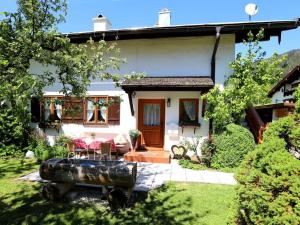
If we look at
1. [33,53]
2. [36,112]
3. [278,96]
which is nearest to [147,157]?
[33,53]

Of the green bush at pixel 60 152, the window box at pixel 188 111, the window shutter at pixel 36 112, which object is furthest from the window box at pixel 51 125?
the window box at pixel 188 111

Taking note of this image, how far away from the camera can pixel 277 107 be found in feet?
42.9

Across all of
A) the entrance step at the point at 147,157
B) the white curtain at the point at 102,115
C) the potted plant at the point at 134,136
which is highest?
the white curtain at the point at 102,115

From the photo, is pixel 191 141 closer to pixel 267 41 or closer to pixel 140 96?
pixel 140 96

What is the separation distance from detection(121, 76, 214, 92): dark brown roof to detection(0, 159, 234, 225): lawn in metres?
3.89

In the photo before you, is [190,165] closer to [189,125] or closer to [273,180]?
[189,125]

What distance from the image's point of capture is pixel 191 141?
1009 centimetres

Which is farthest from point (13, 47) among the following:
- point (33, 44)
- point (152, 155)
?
point (152, 155)

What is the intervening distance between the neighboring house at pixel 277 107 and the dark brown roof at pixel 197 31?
112 inches

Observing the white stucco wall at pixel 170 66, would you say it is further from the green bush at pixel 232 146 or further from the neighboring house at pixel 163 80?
the green bush at pixel 232 146

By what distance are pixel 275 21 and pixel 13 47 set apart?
340 inches

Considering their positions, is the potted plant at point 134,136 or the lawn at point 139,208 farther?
the potted plant at point 134,136

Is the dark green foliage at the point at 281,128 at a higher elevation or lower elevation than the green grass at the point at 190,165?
higher

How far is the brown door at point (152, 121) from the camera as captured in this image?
1084cm
